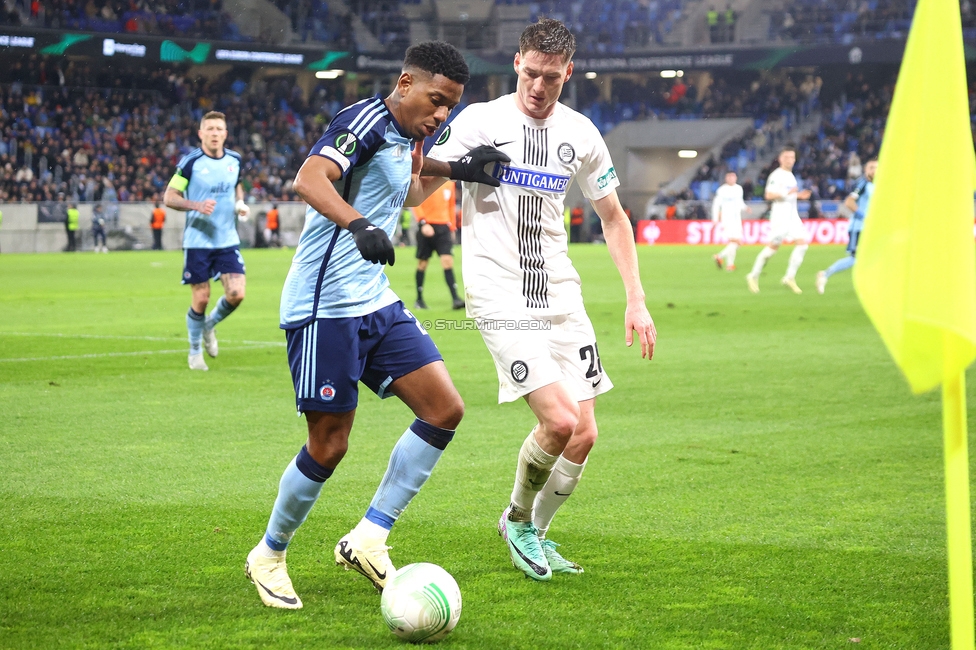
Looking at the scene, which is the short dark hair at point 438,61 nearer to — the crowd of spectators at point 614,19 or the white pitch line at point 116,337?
the white pitch line at point 116,337

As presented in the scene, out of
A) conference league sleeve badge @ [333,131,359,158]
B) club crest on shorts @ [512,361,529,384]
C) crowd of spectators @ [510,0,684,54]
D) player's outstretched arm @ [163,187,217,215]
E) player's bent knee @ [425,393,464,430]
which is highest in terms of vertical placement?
crowd of spectators @ [510,0,684,54]

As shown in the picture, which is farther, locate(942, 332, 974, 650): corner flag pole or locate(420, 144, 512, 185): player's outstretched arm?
locate(420, 144, 512, 185): player's outstretched arm

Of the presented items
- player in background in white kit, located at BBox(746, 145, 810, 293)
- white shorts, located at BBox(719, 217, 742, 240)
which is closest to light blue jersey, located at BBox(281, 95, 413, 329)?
player in background in white kit, located at BBox(746, 145, 810, 293)

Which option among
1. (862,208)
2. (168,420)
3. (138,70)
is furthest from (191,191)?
(138,70)

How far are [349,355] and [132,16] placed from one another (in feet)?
142

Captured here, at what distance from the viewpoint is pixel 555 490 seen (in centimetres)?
473

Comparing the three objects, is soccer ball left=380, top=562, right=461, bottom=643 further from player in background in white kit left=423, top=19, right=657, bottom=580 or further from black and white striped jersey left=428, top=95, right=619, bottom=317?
black and white striped jersey left=428, top=95, right=619, bottom=317

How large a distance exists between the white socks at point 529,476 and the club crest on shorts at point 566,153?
1.17 m

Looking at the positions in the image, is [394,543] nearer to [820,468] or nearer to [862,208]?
[820,468]

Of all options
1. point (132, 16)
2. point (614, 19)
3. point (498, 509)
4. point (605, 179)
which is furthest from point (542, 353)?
point (614, 19)

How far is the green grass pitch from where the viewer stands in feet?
12.7

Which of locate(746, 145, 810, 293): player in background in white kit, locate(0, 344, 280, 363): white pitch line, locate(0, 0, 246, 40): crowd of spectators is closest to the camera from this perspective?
locate(0, 344, 280, 363): white pitch line

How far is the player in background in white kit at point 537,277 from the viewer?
4562mm

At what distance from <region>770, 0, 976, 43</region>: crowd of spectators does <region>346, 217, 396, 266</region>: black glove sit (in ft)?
156
